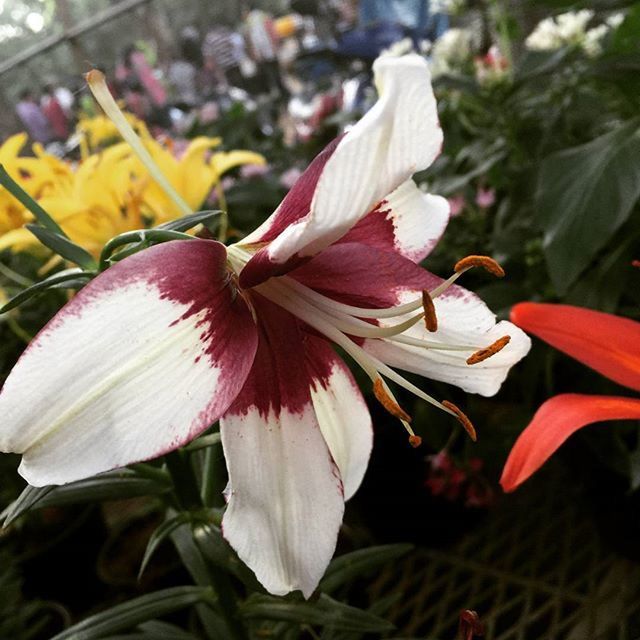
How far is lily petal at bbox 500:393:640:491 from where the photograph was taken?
0.25 meters

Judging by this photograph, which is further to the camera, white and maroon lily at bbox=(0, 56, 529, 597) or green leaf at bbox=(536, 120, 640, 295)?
green leaf at bbox=(536, 120, 640, 295)

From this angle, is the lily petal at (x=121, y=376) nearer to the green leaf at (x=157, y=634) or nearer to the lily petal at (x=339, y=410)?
the lily petal at (x=339, y=410)

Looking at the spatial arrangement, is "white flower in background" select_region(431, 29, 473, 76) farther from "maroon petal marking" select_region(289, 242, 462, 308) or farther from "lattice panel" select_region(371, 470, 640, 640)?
"maroon petal marking" select_region(289, 242, 462, 308)

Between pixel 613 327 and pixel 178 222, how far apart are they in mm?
172

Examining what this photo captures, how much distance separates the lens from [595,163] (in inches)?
21.6

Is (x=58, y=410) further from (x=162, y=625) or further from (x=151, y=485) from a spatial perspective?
(x=162, y=625)

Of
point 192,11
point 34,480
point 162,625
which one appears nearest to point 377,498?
point 162,625

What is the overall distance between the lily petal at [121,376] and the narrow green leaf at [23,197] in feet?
0.27

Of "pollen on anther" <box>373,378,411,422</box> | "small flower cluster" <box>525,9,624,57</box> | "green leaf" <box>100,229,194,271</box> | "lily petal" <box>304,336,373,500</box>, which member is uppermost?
"green leaf" <box>100,229,194,271</box>

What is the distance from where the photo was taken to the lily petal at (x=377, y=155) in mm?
176

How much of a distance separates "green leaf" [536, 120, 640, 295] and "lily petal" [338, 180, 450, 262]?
256mm

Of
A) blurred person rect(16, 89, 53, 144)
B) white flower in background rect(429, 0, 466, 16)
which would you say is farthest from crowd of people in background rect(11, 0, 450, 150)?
white flower in background rect(429, 0, 466, 16)

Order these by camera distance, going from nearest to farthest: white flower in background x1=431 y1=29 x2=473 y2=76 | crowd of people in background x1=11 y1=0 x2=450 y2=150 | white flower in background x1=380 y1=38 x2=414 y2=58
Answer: white flower in background x1=380 y1=38 x2=414 y2=58 → white flower in background x1=431 y1=29 x2=473 y2=76 → crowd of people in background x1=11 y1=0 x2=450 y2=150

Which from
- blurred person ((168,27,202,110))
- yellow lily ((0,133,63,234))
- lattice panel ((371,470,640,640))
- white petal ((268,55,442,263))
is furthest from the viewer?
blurred person ((168,27,202,110))
